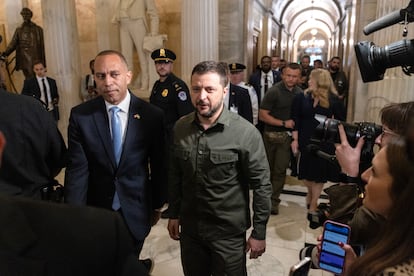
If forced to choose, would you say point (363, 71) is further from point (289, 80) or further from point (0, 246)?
point (0, 246)

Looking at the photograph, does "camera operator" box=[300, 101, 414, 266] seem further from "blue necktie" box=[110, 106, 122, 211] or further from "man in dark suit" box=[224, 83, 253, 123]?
"man in dark suit" box=[224, 83, 253, 123]

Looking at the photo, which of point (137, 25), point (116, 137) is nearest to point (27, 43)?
point (137, 25)

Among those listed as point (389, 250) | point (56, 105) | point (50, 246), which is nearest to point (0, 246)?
point (50, 246)

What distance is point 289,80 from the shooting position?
11.5ft

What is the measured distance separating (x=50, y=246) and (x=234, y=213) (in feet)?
4.04

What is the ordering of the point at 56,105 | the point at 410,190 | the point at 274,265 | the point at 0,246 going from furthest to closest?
1. the point at 56,105
2. the point at 274,265
3. the point at 410,190
4. the point at 0,246

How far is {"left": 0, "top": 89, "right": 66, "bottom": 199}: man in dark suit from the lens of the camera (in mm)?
1529

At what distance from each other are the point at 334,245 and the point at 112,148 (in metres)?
1.19

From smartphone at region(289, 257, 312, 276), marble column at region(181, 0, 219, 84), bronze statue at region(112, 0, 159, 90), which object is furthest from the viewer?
bronze statue at region(112, 0, 159, 90)

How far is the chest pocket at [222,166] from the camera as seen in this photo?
1627 mm

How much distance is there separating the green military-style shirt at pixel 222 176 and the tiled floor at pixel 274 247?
43.4 inches

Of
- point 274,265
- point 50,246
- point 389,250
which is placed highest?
point 50,246

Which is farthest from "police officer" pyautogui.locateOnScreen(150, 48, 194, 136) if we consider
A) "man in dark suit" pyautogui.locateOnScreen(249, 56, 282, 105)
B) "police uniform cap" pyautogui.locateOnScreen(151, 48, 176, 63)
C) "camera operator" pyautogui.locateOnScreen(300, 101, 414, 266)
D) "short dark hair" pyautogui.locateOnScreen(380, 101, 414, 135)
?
"man in dark suit" pyautogui.locateOnScreen(249, 56, 282, 105)

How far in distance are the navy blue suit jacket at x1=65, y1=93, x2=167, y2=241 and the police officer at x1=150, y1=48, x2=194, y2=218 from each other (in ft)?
4.47
